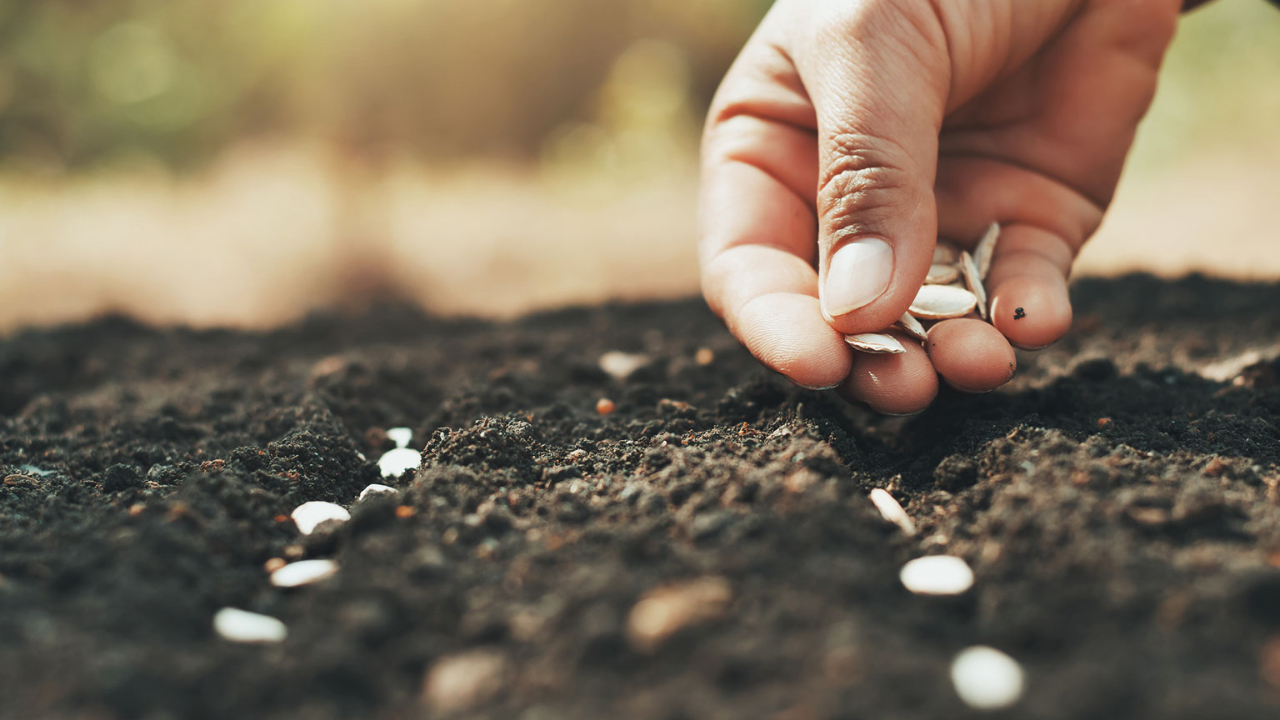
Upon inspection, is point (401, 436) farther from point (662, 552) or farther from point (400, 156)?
point (400, 156)

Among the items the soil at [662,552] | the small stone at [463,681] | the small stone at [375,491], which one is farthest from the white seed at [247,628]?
the small stone at [375,491]

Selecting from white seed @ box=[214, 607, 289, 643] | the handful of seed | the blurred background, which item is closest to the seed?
the handful of seed

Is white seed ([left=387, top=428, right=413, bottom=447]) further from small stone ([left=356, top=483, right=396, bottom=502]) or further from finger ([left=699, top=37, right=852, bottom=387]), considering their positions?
finger ([left=699, top=37, right=852, bottom=387])

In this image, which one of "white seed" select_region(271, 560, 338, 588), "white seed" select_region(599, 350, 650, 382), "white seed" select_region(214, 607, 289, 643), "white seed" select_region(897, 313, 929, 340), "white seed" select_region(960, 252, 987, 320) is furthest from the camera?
"white seed" select_region(599, 350, 650, 382)

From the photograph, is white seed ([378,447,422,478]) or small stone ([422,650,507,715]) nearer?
small stone ([422,650,507,715])

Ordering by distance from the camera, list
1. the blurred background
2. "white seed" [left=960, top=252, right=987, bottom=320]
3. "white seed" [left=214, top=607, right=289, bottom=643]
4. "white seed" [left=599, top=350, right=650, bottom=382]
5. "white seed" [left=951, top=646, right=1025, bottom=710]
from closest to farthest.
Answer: "white seed" [left=951, top=646, right=1025, bottom=710] < "white seed" [left=214, top=607, right=289, bottom=643] < "white seed" [left=960, top=252, right=987, bottom=320] < "white seed" [left=599, top=350, right=650, bottom=382] < the blurred background

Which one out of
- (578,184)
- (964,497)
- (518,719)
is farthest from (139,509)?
(578,184)

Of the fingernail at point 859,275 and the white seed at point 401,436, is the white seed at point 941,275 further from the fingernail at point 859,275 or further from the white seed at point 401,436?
the white seed at point 401,436
